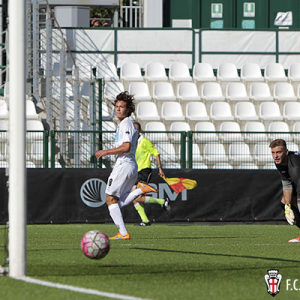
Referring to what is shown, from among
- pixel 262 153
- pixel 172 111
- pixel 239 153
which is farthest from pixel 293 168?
pixel 172 111

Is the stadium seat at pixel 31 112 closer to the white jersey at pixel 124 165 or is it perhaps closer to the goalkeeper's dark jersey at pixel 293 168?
the white jersey at pixel 124 165

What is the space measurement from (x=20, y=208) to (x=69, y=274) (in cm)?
93

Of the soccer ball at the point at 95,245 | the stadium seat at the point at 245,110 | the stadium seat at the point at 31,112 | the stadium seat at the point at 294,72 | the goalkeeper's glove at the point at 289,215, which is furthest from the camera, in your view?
the stadium seat at the point at 294,72

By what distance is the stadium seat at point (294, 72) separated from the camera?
27094 mm

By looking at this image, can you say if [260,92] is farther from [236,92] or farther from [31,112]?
[31,112]

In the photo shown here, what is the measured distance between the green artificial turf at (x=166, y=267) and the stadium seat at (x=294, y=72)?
530 inches

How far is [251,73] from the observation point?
26969 millimetres

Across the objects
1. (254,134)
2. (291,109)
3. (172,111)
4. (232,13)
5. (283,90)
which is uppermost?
(232,13)

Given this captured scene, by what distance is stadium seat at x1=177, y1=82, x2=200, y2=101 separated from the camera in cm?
2533

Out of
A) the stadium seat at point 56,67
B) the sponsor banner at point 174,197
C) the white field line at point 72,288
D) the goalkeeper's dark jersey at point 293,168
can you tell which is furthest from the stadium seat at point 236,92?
the white field line at point 72,288

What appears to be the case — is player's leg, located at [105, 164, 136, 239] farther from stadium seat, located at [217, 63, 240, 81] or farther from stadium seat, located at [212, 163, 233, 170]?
stadium seat, located at [217, 63, 240, 81]

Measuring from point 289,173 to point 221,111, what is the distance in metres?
13.2

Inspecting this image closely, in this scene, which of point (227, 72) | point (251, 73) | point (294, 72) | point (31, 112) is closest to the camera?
point (31, 112)

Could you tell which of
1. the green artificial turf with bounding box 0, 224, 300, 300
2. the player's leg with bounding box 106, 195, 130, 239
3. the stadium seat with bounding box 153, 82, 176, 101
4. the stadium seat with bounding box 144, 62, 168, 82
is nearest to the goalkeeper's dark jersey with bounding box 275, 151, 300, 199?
the green artificial turf with bounding box 0, 224, 300, 300
